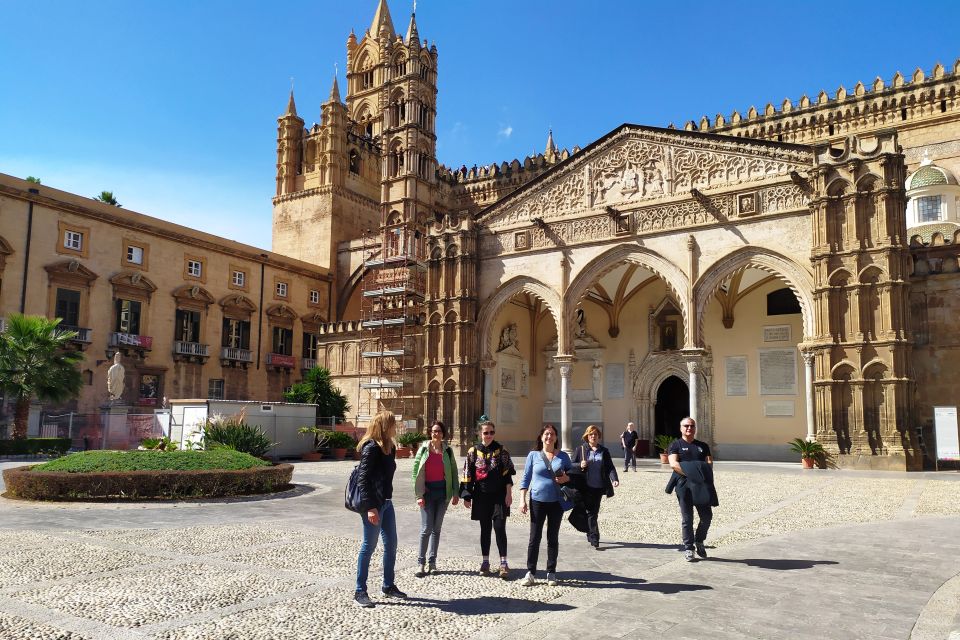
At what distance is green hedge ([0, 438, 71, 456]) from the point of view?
81.8 ft

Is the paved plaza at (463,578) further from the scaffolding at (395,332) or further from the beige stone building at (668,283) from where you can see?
the scaffolding at (395,332)

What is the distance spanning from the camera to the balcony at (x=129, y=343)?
110ft

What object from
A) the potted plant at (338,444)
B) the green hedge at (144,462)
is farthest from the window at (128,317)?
the green hedge at (144,462)

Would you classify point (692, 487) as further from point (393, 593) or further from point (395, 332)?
point (395, 332)

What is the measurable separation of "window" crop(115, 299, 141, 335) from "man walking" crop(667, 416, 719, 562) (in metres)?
31.7

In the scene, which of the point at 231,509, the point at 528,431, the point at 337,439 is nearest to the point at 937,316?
the point at 528,431

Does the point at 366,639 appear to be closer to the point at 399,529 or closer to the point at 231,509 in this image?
the point at 399,529

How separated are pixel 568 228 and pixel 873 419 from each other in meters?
13.4

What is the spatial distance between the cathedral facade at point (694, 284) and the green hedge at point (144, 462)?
17.1 m

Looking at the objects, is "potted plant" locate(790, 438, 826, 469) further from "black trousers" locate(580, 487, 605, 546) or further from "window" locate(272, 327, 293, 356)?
"window" locate(272, 327, 293, 356)

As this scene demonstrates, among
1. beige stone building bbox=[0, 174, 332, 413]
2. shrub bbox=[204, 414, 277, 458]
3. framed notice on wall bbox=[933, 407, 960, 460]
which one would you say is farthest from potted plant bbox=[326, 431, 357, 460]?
framed notice on wall bbox=[933, 407, 960, 460]

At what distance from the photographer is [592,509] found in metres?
9.46

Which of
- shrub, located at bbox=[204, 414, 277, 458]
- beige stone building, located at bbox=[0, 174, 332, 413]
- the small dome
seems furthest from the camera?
the small dome

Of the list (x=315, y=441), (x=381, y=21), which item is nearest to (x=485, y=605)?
(x=315, y=441)
